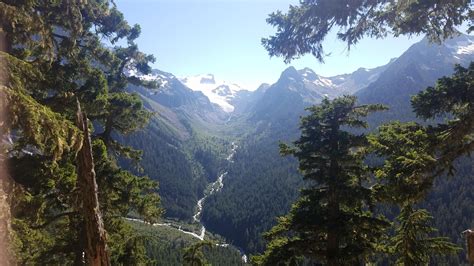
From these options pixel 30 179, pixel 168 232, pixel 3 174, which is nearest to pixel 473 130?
pixel 3 174

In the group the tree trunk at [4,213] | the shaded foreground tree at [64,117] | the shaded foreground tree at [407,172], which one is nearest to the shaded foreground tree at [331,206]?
the shaded foreground tree at [407,172]

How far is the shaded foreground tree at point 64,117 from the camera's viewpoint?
874 cm

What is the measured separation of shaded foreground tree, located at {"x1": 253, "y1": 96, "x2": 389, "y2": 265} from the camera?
15.6 meters

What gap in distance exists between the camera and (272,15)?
14367 millimetres

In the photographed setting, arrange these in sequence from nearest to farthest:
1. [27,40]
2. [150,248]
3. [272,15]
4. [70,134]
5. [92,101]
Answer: [70,134] < [27,40] < [272,15] < [92,101] < [150,248]

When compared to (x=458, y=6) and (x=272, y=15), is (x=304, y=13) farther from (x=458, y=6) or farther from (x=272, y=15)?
(x=458, y=6)

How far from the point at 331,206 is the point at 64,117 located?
10.8 m

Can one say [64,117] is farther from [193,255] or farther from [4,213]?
[193,255]

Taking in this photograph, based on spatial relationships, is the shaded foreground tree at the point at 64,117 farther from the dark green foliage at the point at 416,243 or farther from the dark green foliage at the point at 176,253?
the dark green foliage at the point at 176,253

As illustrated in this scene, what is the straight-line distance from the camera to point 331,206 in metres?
16.3

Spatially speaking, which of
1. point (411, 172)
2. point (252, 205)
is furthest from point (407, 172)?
point (252, 205)

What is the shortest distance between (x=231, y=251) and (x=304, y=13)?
114 meters

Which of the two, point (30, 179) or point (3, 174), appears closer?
point (3, 174)

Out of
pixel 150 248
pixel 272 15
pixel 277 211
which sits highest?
pixel 272 15
